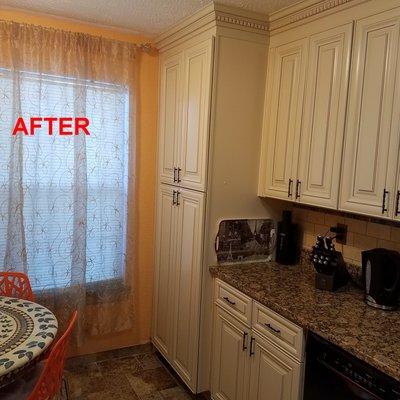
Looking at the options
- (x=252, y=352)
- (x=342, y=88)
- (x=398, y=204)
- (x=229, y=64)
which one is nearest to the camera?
(x=398, y=204)

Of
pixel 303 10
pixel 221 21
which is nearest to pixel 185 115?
pixel 221 21

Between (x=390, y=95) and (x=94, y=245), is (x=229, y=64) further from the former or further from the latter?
(x=94, y=245)

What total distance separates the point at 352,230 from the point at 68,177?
1.88m

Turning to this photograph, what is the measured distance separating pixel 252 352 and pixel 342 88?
56.8 inches

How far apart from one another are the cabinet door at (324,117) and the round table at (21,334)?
1.49 meters

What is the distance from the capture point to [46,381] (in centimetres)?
158

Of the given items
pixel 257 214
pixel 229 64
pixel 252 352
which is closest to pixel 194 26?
pixel 229 64

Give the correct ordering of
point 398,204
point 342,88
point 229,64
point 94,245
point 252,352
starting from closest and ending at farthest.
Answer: point 398,204
point 342,88
point 252,352
point 229,64
point 94,245

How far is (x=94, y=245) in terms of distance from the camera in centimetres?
284

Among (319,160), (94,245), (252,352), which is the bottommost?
(252,352)

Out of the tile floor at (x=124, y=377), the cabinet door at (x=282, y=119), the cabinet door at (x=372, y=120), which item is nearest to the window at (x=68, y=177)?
the tile floor at (x=124, y=377)

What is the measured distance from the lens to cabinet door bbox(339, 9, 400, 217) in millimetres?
1697

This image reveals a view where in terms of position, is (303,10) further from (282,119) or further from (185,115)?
(185,115)

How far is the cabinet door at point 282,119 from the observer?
2.21 meters
